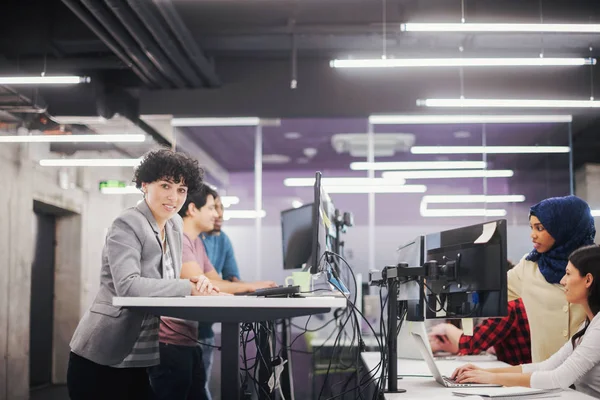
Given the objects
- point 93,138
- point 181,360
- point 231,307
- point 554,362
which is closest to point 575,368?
point 554,362

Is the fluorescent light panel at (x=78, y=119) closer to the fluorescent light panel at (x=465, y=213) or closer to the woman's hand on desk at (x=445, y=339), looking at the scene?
the fluorescent light panel at (x=465, y=213)

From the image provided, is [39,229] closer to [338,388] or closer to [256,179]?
[256,179]

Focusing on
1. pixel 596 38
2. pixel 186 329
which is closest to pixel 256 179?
pixel 596 38

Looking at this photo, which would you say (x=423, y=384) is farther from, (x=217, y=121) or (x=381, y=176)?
(x=217, y=121)

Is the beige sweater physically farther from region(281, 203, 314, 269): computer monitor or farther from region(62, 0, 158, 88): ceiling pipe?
region(62, 0, 158, 88): ceiling pipe

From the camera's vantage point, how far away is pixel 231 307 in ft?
5.92

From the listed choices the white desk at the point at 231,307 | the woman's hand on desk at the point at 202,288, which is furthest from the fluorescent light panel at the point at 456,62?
the white desk at the point at 231,307

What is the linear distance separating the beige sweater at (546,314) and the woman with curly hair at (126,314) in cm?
138

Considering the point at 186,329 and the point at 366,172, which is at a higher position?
the point at 366,172

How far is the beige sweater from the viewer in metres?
2.62

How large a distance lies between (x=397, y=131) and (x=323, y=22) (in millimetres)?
1598

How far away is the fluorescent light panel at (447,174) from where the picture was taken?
6.95 meters

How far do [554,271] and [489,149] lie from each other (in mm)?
4466

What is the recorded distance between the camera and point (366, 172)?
720 cm
